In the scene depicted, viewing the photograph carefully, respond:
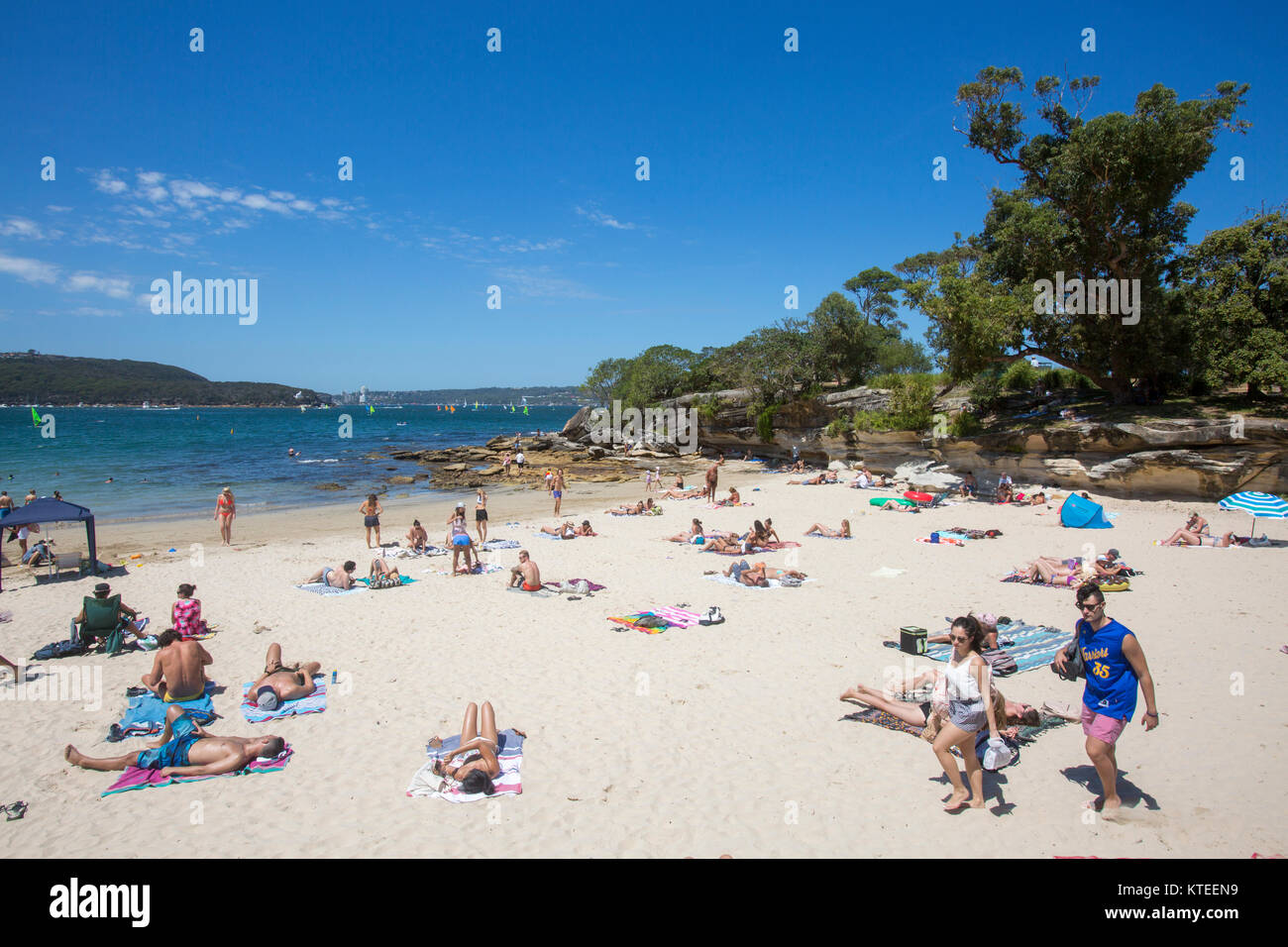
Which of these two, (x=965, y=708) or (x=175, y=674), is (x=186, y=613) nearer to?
(x=175, y=674)

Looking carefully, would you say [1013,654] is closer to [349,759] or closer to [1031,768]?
[1031,768]

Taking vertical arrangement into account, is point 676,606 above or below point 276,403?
below

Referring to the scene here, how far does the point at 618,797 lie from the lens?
537 cm

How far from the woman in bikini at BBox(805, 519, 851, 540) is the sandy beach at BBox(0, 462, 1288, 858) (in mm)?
2674

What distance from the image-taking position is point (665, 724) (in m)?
6.71

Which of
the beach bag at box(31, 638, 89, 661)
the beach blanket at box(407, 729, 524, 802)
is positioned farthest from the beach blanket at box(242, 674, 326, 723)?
the beach bag at box(31, 638, 89, 661)

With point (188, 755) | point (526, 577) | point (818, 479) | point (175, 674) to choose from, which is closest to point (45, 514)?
point (175, 674)

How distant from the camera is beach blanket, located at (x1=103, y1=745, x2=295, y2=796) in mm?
5492

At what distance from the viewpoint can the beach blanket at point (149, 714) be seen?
6511mm

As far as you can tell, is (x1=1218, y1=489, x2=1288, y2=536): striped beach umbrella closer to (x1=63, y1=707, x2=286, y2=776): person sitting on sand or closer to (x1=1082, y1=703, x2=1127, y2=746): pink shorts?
(x1=1082, y1=703, x2=1127, y2=746): pink shorts

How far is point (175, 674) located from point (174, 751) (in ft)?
5.47
